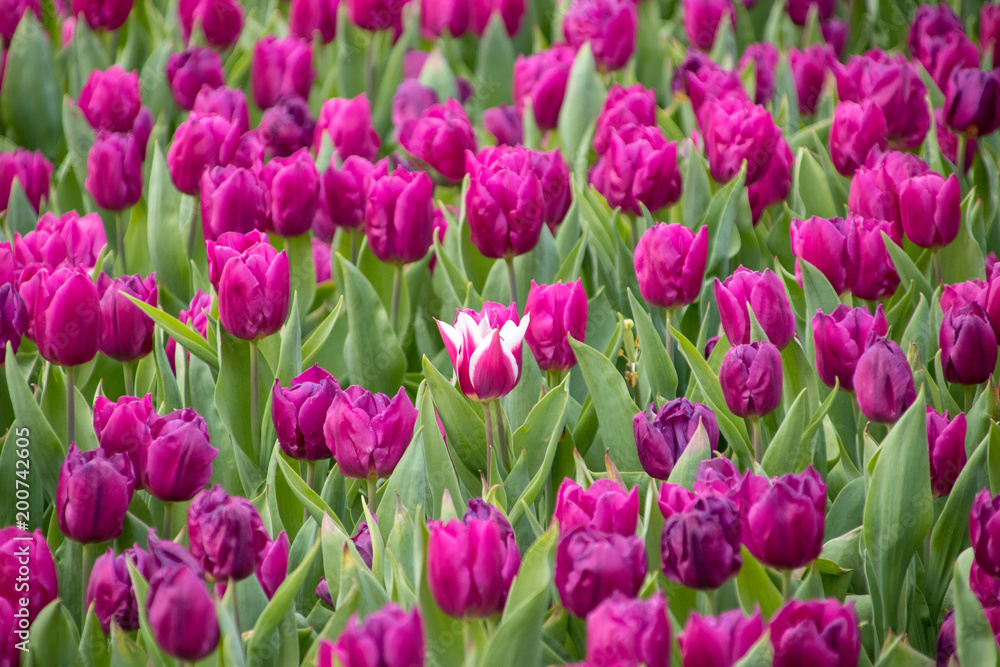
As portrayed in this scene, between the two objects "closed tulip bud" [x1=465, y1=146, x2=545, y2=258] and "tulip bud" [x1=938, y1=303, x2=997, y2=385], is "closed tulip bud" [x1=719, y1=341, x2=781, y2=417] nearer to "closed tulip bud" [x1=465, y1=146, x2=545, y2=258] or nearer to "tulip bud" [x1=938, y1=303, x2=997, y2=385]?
"tulip bud" [x1=938, y1=303, x2=997, y2=385]

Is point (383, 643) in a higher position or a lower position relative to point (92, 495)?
higher

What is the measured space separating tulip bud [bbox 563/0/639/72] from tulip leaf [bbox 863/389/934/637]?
1.75m

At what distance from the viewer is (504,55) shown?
3254mm

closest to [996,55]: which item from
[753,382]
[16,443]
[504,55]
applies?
[504,55]

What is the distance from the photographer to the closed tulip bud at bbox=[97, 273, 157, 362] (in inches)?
65.3

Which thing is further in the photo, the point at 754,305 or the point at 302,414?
the point at 754,305

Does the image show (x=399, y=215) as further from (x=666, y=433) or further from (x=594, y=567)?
(x=594, y=567)

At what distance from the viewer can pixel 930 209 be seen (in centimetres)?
180

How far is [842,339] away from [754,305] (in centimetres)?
14

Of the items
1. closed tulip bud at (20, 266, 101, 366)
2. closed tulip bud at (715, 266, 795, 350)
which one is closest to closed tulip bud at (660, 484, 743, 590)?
closed tulip bud at (715, 266, 795, 350)

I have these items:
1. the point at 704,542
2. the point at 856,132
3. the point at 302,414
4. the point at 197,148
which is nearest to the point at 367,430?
the point at 302,414

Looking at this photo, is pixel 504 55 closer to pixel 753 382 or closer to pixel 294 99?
pixel 294 99

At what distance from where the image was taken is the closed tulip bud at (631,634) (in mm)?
914

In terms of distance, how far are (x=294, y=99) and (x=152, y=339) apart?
0.88 metres
